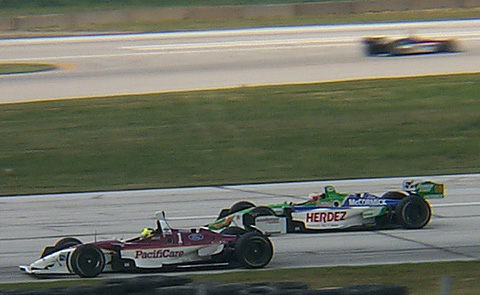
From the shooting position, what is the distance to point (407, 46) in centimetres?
3603

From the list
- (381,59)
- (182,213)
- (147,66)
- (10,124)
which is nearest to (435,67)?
(381,59)

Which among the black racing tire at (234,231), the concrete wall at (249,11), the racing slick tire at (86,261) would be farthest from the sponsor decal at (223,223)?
the concrete wall at (249,11)

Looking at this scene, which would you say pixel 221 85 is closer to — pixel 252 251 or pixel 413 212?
pixel 413 212

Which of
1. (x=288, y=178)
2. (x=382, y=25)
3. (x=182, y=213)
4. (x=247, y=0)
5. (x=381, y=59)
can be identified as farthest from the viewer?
(x=247, y=0)

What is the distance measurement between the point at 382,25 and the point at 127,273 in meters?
38.4

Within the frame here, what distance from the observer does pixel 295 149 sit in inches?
862

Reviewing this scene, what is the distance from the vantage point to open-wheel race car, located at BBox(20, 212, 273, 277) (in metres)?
11.5

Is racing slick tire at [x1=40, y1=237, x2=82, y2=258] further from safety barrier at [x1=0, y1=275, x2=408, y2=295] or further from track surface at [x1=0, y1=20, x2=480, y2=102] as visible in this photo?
track surface at [x1=0, y1=20, x2=480, y2=102]

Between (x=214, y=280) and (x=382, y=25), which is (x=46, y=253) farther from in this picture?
(x=382, y=25)

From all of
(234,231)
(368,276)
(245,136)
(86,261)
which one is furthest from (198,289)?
(245,136)

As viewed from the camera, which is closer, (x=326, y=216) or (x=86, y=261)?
(x=86, y=261)

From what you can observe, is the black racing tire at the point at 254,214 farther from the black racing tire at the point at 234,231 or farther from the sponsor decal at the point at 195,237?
the sponsor decal at the point at 195,237

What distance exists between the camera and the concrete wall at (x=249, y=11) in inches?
2308

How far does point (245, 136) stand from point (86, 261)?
1214 cm
